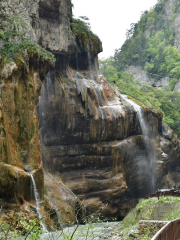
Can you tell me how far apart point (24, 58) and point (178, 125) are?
3574cm

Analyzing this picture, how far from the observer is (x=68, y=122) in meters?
29.0

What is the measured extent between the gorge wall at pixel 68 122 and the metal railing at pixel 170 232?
10.3 m

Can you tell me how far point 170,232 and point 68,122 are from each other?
21604 millimetres

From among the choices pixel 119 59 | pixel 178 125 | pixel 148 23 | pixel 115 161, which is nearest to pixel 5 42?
pixel 115 161

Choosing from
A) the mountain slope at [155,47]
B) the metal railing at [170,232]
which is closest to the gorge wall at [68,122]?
the metal railing at [170,232]

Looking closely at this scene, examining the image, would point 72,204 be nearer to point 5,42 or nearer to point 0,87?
point 0,87

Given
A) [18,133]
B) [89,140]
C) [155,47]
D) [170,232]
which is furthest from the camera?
[155,47]

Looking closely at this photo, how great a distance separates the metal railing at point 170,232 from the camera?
693 centimetres

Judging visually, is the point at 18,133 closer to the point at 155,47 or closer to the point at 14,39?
the point at 14,39

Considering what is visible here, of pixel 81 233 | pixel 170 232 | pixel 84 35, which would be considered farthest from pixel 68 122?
pixel 170 232

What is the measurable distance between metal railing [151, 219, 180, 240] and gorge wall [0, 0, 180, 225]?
10307 millimetres

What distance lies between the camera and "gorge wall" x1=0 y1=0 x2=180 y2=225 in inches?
767

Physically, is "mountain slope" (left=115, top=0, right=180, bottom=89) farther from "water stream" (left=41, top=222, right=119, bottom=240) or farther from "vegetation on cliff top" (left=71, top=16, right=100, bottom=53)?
"water stream" (left=41, top=222, right=119, bottom=240)

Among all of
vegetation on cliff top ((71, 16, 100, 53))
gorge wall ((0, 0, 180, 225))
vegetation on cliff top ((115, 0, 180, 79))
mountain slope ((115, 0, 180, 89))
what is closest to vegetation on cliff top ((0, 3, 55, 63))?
gorge wall ((0, 0, 180, 225))
